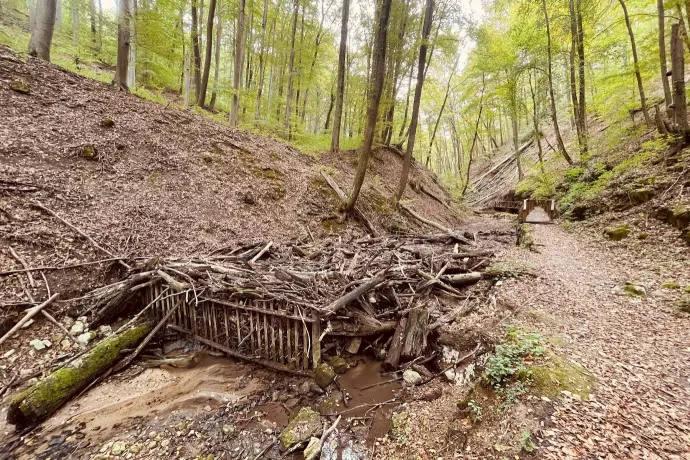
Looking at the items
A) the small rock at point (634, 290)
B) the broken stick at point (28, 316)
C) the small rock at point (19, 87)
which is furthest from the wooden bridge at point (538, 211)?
the small rock at point (19, 87)

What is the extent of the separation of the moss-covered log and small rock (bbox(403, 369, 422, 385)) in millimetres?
4588

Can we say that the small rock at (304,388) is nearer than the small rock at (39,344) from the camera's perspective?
Yes

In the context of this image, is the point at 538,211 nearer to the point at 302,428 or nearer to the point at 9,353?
the point at 302,428

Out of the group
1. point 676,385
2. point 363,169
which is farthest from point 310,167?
point 676,385

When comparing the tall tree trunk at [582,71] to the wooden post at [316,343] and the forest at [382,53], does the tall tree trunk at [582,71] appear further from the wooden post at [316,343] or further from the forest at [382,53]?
the wooden post at [316,343]

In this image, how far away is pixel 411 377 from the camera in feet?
14.6

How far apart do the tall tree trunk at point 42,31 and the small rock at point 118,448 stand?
12.9 meters

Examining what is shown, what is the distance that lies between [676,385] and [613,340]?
98cm

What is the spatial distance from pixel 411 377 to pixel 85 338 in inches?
212

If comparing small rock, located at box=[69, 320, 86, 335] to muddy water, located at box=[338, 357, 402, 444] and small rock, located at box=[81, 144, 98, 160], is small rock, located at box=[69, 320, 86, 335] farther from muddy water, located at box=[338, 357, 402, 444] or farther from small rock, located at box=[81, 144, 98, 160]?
small rock, located at box=[81, 144, 98, 160]

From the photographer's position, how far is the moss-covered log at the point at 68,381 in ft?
11.7

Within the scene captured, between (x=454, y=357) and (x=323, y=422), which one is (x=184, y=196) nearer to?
(x=323, y=422)

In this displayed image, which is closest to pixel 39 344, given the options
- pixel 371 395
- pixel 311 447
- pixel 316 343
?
pixel 316 343

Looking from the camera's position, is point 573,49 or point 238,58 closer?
point 573,49
